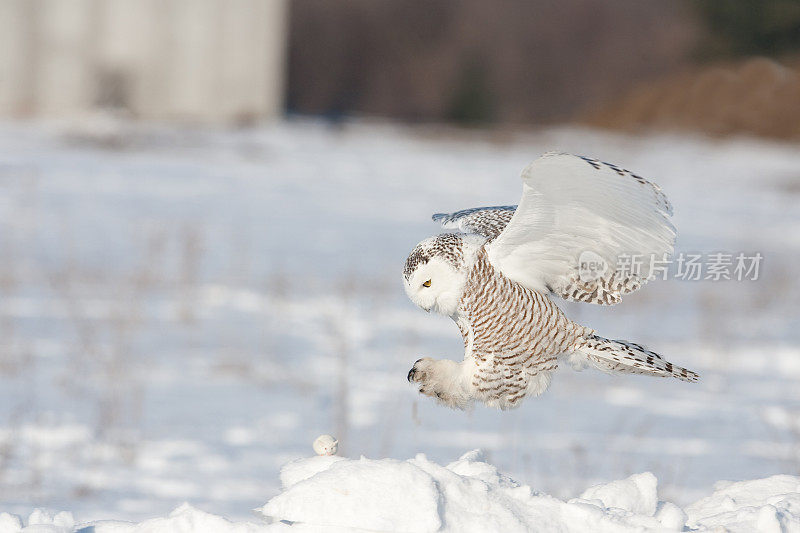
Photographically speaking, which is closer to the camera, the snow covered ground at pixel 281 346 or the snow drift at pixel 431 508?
the snow drift at pixel 431 508

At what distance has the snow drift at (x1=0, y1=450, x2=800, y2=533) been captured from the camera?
1701 mm

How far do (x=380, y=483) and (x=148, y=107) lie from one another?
48.1 ft

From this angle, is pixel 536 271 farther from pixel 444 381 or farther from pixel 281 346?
pixel 281 346

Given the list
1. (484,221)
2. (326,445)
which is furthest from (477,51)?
(326,445)

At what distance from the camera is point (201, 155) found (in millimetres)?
11727

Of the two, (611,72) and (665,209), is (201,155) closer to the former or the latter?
(665,209)

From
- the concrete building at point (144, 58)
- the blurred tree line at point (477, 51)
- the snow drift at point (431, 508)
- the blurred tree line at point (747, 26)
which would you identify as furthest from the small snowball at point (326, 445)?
the blurred tree line at point (477, 51)

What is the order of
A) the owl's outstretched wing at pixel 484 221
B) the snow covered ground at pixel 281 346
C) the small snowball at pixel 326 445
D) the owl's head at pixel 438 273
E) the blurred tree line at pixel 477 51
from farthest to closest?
the blurred tree line at pixel 477 51 < the snow covered ground at pixel 281 346 < the owl's outstretched wing at pixel 484 221 < the small snowball at pixel 326 445 < the owl's head at pixel 438 273

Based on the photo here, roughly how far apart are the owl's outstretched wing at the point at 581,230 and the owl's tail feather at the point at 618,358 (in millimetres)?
89

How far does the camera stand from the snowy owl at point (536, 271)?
152cm

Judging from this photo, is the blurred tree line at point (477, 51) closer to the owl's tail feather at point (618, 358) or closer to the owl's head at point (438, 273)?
the owl's tail feather at point (618, 358)

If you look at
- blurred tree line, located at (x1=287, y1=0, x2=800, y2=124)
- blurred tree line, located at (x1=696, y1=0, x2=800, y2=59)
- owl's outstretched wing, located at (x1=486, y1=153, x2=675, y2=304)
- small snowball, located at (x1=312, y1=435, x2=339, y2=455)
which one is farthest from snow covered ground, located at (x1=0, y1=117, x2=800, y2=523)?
blurred tree line, located at (x1=287, y1=0, x2=800, y2=124)

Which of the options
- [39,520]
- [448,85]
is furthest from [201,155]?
[448,85]

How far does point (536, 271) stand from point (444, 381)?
0.24 m
